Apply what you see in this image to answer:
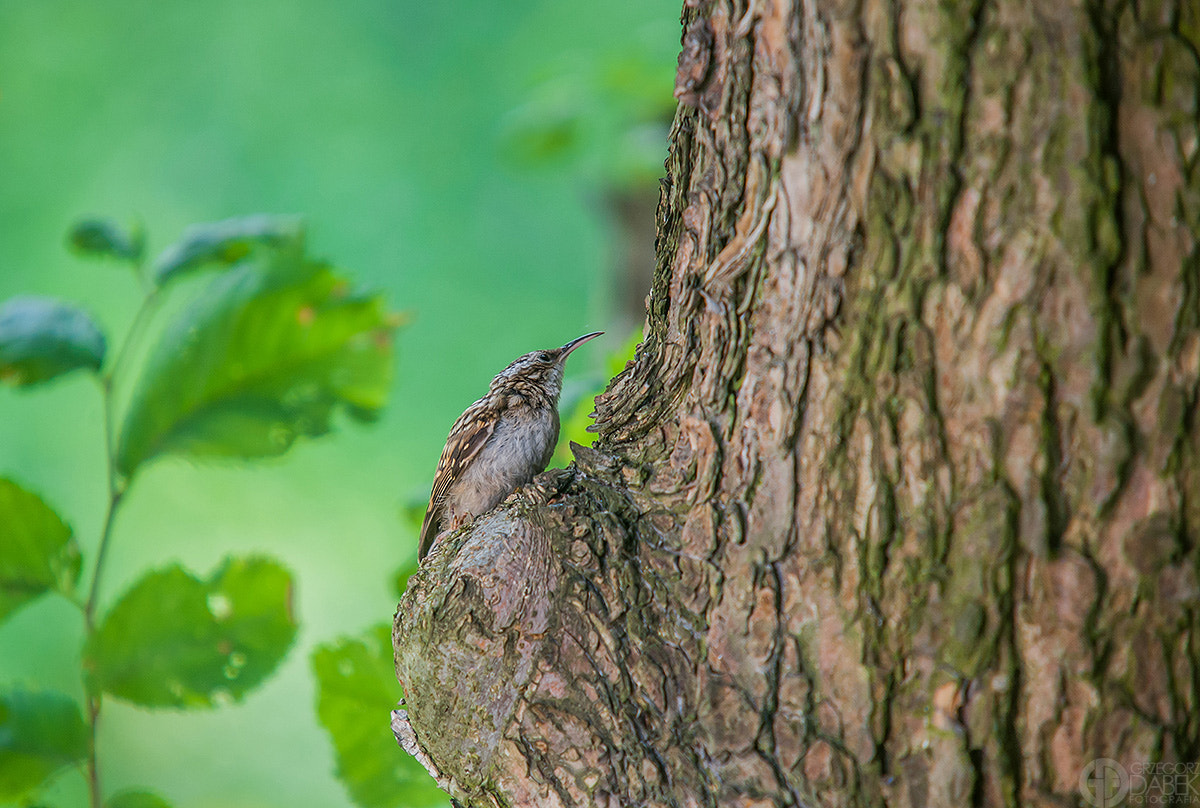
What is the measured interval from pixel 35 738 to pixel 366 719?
0.80 m

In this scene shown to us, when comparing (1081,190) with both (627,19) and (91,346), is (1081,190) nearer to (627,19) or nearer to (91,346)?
(91,346)

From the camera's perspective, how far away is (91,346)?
2467 millimetres

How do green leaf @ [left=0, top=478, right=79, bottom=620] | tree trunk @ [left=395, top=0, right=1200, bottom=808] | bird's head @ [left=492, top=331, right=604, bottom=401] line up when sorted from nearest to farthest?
1. tree trunk @ [left=395, top=0, right=1200, bottom=808]
2. green leaf @ [left=0, top=478, right=79, bottom=620]
3. bird's head @ [left=492, top=331, right=604, bottom=401]

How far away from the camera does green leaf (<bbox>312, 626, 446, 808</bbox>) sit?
243cm

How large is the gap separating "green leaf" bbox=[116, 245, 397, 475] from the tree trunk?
128 centimetres

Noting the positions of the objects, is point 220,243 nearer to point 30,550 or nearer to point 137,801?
point 30,550

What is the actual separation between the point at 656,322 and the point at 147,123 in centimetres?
575

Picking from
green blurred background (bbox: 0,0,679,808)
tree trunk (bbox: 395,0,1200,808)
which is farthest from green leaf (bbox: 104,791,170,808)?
green blurred background (bbox: 0,0,679,808)

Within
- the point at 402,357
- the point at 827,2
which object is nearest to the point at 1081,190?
the point at 827,2

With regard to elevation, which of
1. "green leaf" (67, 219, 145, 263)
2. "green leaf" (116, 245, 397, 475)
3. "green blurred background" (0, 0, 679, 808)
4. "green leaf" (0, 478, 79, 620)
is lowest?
"green leaf" (0, 478, 79, 620)

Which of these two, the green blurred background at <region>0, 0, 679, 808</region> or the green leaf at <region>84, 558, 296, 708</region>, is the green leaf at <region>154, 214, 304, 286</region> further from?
the green blurred background at <region>0, 0, 679, 808</region>

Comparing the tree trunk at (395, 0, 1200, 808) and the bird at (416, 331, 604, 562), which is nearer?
the tree trunk at (395, 0, 1200, 808)

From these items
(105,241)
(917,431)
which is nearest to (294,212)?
(105,241)

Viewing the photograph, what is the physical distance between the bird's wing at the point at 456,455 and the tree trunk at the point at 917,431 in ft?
3.13
